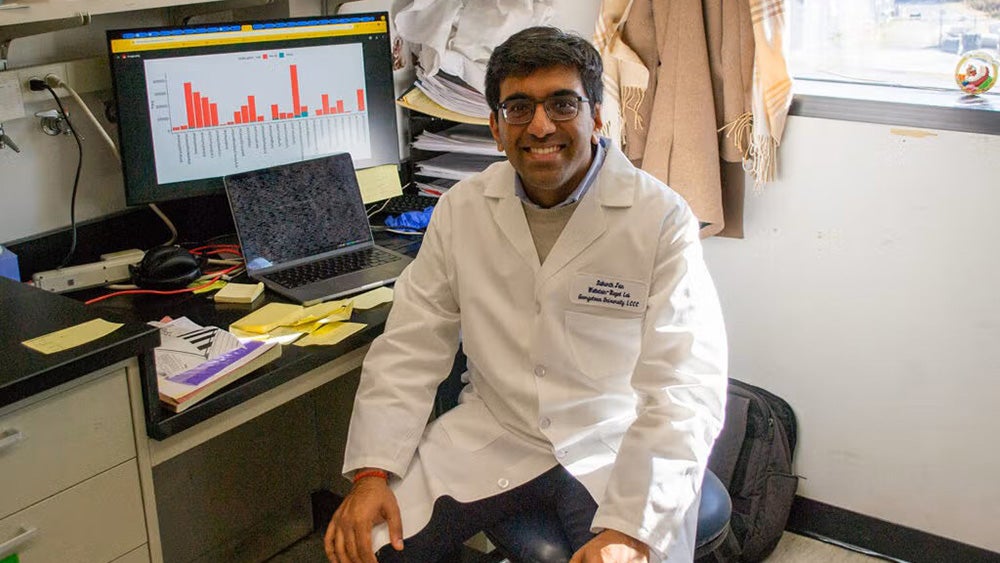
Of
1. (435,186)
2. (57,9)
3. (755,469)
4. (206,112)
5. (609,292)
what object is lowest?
(755,469)

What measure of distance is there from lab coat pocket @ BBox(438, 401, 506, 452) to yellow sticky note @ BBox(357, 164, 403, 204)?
65 cm

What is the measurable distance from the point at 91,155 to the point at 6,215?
0.68 feet

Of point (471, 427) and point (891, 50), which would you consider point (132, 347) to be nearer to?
point (471, 427)

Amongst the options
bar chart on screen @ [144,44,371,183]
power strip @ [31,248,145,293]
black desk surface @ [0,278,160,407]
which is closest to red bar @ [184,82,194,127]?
bar chart on screen @ [144,44,371,183]

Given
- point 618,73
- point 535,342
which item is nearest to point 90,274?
point 535,342

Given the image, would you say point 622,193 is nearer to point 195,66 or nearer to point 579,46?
point 579,46

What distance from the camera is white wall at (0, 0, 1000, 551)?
6.83 feet

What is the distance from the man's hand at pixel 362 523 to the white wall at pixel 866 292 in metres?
0.86

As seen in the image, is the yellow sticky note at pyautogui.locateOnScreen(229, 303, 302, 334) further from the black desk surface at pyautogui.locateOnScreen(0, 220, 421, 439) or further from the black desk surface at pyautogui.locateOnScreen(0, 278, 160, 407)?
the black desk surface at pyautogui.locateOnScreen(0, 278, 160, 407)

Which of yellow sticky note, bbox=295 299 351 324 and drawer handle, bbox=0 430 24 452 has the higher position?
yellow sticky note, bbox=295 299 351 324

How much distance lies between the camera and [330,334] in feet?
5.80

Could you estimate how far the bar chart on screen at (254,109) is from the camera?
2.00 metres

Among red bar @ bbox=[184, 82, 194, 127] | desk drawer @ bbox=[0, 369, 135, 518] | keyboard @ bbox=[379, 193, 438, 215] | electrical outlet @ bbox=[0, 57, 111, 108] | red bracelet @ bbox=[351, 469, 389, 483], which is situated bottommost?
red bracelet @ bbox=[351, 469, 389, 483]

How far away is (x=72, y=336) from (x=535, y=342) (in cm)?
69
